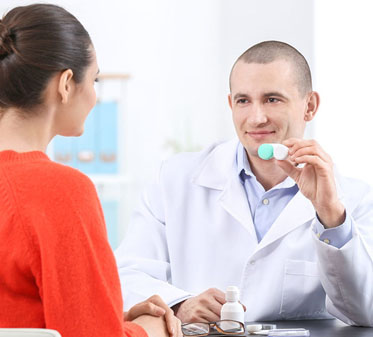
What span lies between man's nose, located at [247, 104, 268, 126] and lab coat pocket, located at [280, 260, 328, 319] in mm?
434

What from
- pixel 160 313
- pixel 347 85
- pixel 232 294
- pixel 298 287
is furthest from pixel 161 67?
pixel 160 313

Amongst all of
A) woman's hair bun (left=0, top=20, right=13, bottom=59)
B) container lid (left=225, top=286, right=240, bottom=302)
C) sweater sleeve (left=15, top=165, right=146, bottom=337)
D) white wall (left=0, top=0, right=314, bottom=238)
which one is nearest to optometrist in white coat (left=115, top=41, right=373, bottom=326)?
container lid (left=225, top=286, right=240, bottom=302)

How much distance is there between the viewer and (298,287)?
1866 millimetres

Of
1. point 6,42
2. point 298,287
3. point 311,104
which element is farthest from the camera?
point 311,104

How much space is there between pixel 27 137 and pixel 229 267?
1.01 meters

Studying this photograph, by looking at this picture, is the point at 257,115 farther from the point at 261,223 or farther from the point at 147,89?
the point at 147,89

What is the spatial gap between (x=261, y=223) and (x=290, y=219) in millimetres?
114

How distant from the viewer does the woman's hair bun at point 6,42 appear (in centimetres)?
109

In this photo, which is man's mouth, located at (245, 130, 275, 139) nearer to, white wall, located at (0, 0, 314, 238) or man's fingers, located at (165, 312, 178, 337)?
man's fingers, located at (165, 312, 178, 337)

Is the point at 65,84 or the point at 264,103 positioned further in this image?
the point at 264,103

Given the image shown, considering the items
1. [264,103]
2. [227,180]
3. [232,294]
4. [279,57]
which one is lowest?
[232,294]

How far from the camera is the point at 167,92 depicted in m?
4.95

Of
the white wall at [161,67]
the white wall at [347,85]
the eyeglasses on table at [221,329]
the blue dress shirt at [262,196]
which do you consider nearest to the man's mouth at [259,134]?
the blue dress shirt at [262,196]

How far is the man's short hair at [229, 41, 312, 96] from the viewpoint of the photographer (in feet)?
6.70
